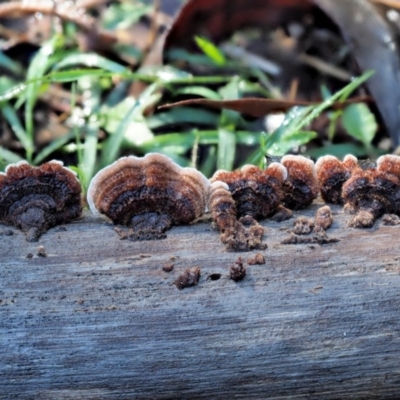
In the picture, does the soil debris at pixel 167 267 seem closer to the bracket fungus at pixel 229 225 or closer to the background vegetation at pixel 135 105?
the bracket fungus at pixel 229 225

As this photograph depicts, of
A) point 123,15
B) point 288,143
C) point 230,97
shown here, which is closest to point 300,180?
point 288,143

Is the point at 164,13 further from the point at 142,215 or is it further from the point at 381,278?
Result: the point at 381,278

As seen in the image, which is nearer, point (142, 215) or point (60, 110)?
point (142, 215)

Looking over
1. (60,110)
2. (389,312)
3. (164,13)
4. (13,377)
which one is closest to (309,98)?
(164,13)

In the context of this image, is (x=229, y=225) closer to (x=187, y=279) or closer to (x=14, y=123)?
(x=187, y=279)

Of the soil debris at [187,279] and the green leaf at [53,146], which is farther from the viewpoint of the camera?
the green leaf at [53,146]

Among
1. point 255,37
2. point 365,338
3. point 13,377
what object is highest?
point 255,37

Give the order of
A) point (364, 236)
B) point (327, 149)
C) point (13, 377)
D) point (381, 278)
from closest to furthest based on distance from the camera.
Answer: point (13, 377) < point (381, 278) < point (364, 236) < point (327, 149)

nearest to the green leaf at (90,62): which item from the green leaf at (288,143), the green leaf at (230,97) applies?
the green leaf at (230,97)
